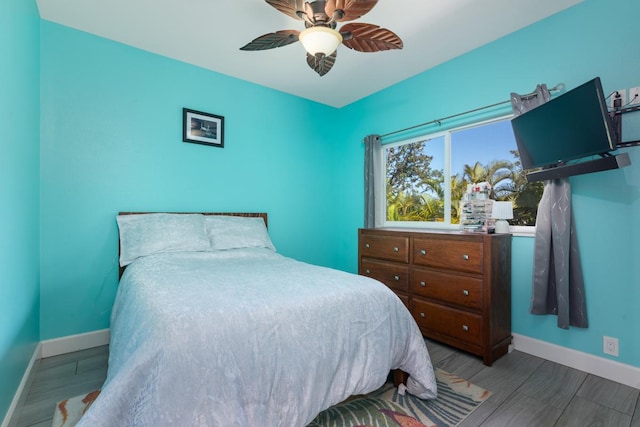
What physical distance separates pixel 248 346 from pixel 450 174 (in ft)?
8.62

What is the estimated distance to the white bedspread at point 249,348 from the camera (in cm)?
102

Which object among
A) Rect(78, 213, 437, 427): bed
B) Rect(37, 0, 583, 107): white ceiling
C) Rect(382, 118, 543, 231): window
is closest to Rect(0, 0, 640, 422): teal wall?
Rect(37, 0, 583, 107): white ceiling

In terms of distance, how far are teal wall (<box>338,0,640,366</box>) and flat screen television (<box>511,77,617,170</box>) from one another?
321 mm

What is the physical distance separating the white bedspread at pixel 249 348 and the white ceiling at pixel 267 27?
1918 millimetres

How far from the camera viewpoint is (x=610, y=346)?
198 centimetres

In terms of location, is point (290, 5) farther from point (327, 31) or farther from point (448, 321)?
point (448, 321)

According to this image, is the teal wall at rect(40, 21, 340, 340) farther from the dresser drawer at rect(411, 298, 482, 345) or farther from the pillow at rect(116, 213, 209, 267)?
the dresser drawer at rect(411, 298, 482, 345)

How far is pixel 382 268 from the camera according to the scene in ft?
9.68

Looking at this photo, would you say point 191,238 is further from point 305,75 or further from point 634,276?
point 634,276

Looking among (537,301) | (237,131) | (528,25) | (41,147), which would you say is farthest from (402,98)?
(41,147)

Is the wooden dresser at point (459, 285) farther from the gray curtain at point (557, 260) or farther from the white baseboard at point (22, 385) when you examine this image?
the white baseboard at point (22, 385)

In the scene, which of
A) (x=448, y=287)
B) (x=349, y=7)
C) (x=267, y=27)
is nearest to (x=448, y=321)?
(x=448, y=287)

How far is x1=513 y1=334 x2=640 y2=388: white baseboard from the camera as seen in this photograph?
189cm

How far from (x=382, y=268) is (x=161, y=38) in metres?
2.88
